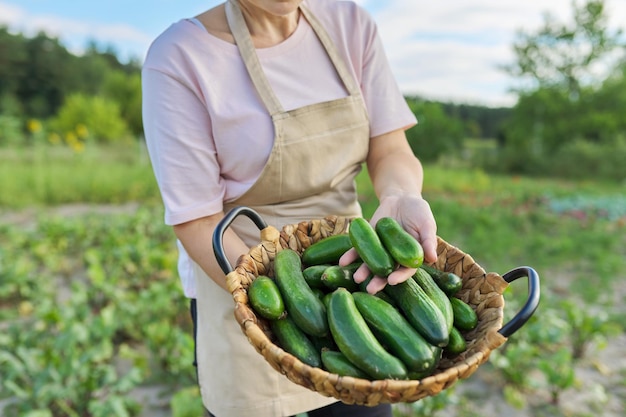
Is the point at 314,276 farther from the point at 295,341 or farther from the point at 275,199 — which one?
the point at 275,199

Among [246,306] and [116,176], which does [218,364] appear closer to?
[246,306]

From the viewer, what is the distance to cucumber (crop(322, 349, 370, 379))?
1.39 metres

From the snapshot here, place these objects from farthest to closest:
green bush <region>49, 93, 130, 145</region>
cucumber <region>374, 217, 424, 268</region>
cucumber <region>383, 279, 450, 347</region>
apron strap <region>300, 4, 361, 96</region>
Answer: green bush <region>49, 93, 130, 145</region>
apron strap <region>300, 4, 361, 96</region>
cucumber <region>374, 217, 424, 268</region>
cucumber <region>383, 279, 450, 347</region>

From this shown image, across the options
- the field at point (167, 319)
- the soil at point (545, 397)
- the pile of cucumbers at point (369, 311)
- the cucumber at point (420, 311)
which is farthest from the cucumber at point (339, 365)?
the soil at point (545, 397)

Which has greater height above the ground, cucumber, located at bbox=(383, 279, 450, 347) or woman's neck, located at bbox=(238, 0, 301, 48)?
woman's neck, located at bbox=(238, 0, 301, 48)

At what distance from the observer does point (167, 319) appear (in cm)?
463

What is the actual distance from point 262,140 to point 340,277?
0.56 meters

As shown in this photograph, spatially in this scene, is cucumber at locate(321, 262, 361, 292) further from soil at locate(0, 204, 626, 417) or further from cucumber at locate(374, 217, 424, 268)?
soil at locate(0, 204, 626, 417)

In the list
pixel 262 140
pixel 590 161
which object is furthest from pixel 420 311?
pixel 590 161

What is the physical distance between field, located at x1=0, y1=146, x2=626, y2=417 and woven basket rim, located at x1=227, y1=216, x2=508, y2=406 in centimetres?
181

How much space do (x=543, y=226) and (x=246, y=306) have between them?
27.8ft

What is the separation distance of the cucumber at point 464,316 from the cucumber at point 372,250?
240 mm

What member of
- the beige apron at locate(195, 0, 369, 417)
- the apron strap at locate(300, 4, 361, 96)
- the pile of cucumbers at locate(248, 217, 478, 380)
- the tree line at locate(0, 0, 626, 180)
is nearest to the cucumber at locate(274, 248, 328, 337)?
the pile of cucumbers at locate(248, 217, 478, 380)

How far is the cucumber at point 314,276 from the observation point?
172 centimetres
